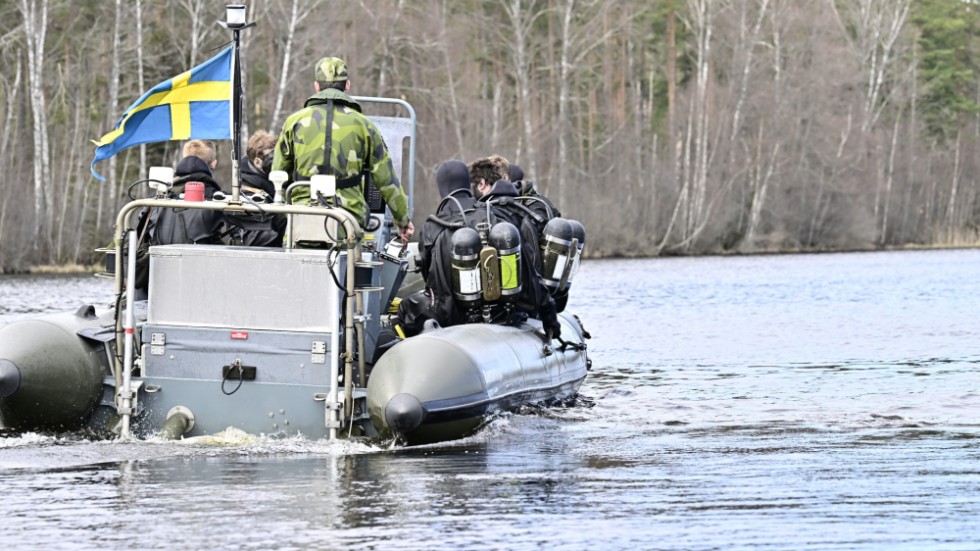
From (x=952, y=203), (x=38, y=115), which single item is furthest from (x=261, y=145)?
(x=952, y=203)

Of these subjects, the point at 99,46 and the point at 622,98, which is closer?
the point at 99,46

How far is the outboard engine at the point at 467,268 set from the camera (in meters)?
10.7

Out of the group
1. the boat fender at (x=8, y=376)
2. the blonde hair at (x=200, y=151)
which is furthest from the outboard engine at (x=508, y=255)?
the boat fender at (x=8, y=376)

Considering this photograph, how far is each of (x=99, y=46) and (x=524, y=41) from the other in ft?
45.8

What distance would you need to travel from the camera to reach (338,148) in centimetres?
1011

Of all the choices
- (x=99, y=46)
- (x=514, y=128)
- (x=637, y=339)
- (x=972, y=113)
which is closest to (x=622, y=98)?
(x=514, y=128)

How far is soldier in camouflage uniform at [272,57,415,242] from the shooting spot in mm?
10109

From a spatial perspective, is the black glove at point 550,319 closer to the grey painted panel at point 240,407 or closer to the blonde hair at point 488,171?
the blonde hair at point 488,171

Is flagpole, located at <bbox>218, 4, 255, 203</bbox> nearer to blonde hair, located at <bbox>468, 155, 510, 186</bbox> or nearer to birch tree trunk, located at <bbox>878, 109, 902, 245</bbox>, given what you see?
blonde hair, located at <bbox>468, 155, 510, 186</bbox>

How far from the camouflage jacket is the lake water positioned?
5.02ft

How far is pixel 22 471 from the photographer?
30.2 feet

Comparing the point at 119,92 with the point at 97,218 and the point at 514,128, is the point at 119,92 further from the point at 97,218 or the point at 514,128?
the point at 514,128

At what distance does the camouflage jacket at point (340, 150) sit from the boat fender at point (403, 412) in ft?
3.99

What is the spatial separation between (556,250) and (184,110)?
2.94 meters
